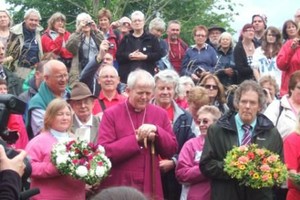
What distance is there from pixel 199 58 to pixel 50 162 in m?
6.23

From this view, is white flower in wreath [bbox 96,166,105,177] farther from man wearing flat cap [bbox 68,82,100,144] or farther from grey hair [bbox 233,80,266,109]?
grey hair [bbox 233,80,266,109]

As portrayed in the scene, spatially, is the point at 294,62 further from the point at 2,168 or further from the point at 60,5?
the point at 60,5

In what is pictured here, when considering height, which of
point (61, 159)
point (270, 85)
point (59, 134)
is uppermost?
point (270, 85)

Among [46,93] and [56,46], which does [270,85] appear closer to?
[46,93]

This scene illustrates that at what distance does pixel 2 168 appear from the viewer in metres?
3.81

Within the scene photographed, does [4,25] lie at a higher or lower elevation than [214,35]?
higher

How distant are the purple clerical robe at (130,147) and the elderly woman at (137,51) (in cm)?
458

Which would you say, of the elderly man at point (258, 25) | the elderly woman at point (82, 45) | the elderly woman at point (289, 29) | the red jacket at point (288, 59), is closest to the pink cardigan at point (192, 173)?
the red jacket at point (288, 59)

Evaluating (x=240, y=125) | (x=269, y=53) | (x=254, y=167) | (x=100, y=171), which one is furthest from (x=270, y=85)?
(x=100, y=171)

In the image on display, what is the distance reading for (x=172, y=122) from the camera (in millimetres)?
8117

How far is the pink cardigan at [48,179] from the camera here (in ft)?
21.4

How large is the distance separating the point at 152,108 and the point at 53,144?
1107mm

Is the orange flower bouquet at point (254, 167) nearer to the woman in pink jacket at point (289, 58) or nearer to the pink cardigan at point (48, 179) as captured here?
the pink cardigan at point (48, 179)

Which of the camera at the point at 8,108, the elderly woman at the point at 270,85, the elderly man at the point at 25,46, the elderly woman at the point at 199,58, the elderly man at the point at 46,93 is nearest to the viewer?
the camera at the point at 8,108
